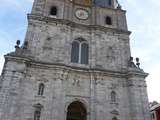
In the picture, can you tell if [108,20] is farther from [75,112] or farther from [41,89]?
[41,89]

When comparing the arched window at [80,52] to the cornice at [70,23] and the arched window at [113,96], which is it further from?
the arched window at [113,96]

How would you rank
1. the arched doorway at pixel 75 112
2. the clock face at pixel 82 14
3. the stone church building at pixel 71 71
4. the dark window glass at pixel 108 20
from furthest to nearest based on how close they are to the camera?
the dark window glass at pixel 108 20, the clock face at pixel 82 14, the arched doorway at pixel 75 112, the stone church building at pixel 71 71

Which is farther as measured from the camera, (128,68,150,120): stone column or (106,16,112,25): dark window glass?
(106,16,112,25): dark window glass

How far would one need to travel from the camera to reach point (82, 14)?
80.5 feet

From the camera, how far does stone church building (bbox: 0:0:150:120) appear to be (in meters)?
17.3

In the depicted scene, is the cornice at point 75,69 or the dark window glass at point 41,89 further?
the cornice at point 75,69

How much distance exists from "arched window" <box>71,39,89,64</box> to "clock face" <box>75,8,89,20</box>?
3296 mm

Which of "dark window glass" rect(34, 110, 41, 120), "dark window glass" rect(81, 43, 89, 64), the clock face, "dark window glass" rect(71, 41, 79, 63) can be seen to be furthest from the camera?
the clock face

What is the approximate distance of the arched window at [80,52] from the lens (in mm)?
21031

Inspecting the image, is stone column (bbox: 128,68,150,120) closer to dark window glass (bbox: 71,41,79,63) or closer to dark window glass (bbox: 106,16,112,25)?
dark window glass (bbox: 71,41,79,63)

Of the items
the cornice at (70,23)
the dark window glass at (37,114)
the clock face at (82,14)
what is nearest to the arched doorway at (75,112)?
the dark window glass at (37,114)

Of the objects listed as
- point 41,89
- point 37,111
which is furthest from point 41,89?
point 37,111

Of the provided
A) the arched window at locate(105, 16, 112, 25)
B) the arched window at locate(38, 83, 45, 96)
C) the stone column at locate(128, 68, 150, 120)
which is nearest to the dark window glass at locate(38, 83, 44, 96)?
the arched window at locate(38, 83, 45, 96)

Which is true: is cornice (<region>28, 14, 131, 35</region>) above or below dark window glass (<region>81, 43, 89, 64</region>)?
above
